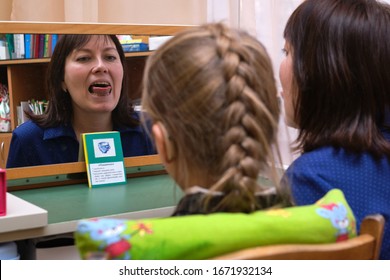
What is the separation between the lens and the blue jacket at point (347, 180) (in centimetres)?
115

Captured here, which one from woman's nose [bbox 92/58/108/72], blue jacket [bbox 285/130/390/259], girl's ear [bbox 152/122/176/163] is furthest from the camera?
woman's nose [bbox 92/58/108/72]

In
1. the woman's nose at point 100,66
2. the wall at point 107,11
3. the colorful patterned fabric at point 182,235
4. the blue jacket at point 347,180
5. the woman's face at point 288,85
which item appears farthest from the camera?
the wall at point 107,11

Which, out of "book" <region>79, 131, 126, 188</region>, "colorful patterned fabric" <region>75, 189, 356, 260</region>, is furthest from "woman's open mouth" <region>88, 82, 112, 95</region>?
"colorful patterned fabric" <region>75, 189, 356, 260</region>

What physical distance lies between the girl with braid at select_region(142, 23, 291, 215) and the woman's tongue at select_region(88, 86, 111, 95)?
811 millimetres

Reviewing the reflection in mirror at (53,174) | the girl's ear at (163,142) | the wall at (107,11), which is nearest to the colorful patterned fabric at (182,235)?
the girl's ear at (163,142)

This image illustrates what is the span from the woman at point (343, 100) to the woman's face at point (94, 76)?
561 millimetres

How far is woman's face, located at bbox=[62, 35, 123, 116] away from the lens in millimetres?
1651

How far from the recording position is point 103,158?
5.56ft

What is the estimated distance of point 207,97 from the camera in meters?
0.82

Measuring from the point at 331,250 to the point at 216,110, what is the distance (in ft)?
0.72

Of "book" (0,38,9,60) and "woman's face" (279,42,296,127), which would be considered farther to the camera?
"book" (0,38,9,60)

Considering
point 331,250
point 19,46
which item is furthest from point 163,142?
point 19,46

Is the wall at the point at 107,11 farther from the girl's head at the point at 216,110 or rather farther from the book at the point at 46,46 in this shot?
the girl's head at the point at 216,110

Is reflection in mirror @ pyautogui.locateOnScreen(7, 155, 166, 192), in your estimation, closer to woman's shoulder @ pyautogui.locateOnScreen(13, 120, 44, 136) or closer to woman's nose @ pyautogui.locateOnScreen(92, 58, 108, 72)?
woman's shoulder @ pyautogui.locateOnScreen(13, 120, 44, 136)
